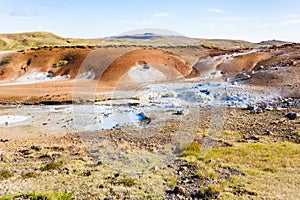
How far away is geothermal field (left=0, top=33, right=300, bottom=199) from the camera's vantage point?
45.9 feet

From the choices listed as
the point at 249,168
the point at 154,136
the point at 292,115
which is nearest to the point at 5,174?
the point at 154,136

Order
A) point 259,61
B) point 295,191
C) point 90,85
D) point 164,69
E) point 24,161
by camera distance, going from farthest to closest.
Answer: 1. point 164,69
2. point 259,61
3. point 90,85
4. point 24,161
5. point 295,191

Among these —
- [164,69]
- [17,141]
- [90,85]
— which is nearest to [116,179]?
[17,141]

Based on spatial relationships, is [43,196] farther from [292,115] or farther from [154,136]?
[292,115]

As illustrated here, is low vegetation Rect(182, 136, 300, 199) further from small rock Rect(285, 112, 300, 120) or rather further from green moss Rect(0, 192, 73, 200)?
small rock Rect(285, 112, 300, 120)

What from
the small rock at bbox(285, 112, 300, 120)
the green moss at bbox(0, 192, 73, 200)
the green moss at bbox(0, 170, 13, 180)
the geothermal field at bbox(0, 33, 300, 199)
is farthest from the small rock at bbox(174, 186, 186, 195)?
the small rock at bbox(285, 112, 300, 120)

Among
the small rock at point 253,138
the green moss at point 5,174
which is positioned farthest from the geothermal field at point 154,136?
the small rock at point 253,138

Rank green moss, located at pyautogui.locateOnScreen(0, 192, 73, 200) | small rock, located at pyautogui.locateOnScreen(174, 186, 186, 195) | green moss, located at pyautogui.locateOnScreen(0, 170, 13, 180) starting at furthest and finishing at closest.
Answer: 1. green moss, located at pyautogui.locateOnScreen(0, 170, 13, 180)
2. small rock, located at pyautogui.locateOnScreen(174, 186, 186, 195)
3. green moss, located at pyautogui.locateOnScreen(0, 192, 73, 200)

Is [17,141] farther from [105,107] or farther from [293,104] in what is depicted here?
[293,104]

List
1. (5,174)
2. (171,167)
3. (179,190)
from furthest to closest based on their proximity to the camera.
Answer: (171,167), (5,174), (179,190)

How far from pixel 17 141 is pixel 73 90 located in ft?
67.2

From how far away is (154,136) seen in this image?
74.1 ft

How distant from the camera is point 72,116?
99.8 feet

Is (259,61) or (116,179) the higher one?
(259,61)
